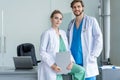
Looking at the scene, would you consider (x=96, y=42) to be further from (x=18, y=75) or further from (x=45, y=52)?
(x=18, y=75)

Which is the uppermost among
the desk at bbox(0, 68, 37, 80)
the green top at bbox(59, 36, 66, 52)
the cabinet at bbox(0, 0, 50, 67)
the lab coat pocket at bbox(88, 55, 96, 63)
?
the cabinet at bbox(0, 0, 50, 67)

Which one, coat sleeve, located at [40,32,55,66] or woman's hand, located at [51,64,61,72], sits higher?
coat sleeve, located at [40,32,55,66]

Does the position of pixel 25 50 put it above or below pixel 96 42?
below

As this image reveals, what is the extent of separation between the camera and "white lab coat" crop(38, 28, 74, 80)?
2533 millimetres

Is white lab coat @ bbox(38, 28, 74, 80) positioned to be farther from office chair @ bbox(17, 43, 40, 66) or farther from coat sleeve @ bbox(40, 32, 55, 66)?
office chair @ bbox(17, 43, 40, 66)

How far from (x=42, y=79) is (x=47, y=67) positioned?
14 cm

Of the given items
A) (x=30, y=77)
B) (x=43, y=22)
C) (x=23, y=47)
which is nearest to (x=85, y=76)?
(x=30, y=77)

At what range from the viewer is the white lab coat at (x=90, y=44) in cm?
268

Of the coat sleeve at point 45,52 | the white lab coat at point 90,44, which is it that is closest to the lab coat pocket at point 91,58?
the white lab coat at point 90,44

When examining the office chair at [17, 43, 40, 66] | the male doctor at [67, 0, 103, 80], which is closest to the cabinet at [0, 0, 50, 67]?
the office chair at [17, 43, 40, 66]

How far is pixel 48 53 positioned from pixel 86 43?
45 cm

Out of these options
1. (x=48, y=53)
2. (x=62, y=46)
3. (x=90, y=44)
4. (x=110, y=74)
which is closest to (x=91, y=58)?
(x=90, y=44)

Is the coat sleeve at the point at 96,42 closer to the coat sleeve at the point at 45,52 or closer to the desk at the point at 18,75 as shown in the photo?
the coat sleeve at the point at 45,52

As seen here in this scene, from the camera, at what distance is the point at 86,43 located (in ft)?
8.88
